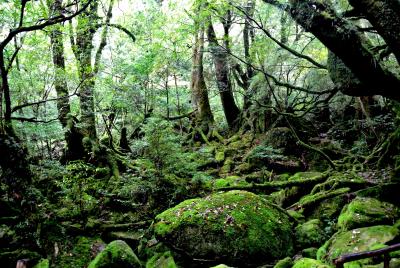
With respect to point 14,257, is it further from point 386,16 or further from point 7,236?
point 386,16

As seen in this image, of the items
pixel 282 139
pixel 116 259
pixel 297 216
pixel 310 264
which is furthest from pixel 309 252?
pixel 282 139

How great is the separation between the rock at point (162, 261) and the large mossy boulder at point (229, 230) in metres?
0.30

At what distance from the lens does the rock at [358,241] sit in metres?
4.97

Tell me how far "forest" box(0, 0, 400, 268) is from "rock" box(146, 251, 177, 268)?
71 millimetres

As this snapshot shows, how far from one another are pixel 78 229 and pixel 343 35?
23.2ft

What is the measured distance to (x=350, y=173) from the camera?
28.9 feet

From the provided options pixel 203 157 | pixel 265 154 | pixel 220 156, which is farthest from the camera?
pixel 220 156

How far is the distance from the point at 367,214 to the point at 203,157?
7.58m

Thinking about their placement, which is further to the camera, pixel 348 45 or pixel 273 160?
pixel 273 160

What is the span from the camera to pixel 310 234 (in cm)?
661

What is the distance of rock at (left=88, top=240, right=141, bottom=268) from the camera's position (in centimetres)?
620

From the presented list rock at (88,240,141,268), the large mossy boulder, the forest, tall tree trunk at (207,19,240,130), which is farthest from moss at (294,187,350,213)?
tall tree trunk at (207,19,240,130)

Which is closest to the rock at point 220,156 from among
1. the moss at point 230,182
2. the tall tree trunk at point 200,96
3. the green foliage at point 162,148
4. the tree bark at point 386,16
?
the moss at point 230,182

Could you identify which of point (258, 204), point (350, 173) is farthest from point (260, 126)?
point (258, 204)
